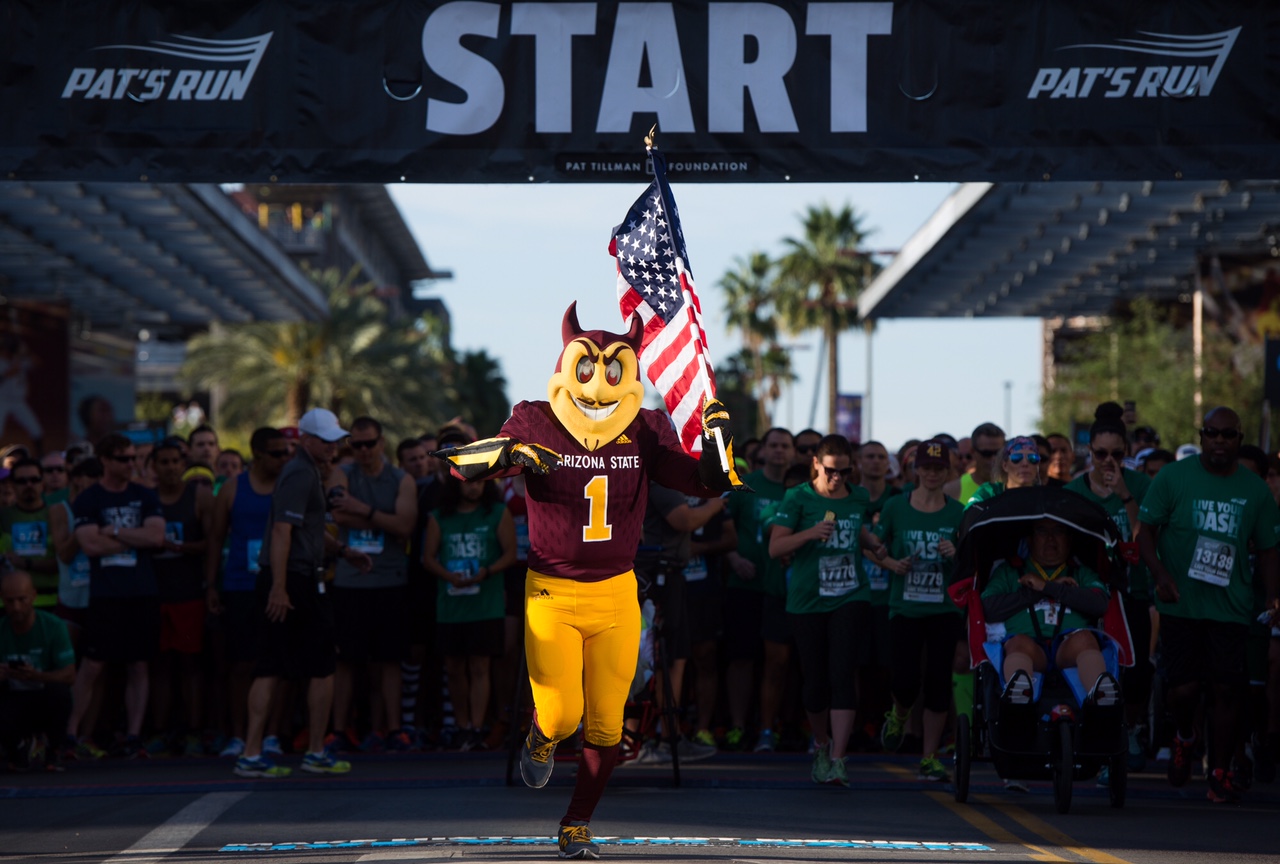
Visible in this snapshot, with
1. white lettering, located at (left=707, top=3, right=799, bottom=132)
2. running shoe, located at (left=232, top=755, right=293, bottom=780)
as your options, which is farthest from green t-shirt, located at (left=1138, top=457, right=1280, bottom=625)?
running shoe, located at (left=232, top=755, right=293, bottom=780)

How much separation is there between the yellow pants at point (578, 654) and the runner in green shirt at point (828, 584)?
2.94 m

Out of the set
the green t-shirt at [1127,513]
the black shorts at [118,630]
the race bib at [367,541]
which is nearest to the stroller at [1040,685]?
the green t-shirt at [1127,513]

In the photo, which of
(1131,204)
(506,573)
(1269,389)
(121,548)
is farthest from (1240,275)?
(121,548)

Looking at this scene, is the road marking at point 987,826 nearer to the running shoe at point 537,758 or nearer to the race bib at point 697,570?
the running shoe at point 537,758

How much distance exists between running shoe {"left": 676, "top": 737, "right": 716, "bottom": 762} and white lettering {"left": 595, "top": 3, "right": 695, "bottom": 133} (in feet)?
13.6

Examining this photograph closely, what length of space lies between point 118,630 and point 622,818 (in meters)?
4.89

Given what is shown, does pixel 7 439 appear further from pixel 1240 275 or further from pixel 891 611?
pixel 891 611

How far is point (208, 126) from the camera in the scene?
10734mm

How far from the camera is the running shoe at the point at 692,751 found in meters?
11.6

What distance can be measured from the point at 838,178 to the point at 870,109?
465 mm

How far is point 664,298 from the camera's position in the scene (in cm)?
912

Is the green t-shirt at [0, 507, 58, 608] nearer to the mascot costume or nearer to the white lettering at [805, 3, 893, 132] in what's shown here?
the mascot costume

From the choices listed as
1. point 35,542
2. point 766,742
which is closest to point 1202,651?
Answer: point 766,742

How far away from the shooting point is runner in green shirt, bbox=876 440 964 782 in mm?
10695
